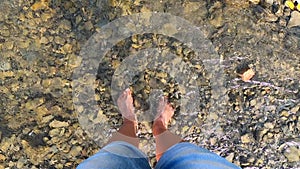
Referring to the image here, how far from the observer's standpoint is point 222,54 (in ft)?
5.10

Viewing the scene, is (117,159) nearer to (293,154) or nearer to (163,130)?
(163,130)

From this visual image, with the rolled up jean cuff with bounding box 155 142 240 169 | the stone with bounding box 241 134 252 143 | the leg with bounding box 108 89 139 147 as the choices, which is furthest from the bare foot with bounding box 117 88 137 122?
the stone with bounding box 241 134 252 143

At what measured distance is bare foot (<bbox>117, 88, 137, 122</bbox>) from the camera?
154 centimetres

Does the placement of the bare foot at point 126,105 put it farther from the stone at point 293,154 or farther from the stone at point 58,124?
the stone at point 293,154

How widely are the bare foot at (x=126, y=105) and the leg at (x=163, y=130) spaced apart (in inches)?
3.5

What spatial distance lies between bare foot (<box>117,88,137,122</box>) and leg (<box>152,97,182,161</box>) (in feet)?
0.29

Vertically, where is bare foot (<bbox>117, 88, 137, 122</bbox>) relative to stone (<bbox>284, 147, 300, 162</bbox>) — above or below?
above

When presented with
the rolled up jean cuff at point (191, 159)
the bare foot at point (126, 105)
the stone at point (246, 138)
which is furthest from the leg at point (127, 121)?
the stone at point (246, 138)

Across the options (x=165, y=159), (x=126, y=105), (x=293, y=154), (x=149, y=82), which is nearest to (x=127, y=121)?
(x=126, y=105)

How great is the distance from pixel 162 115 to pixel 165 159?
0.26 meters

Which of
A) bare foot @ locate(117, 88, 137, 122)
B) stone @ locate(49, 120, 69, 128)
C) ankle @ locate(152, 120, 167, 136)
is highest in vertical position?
bare foot @ locate(117, 88, 137, 122)

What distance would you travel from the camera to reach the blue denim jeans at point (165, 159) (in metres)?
1.17

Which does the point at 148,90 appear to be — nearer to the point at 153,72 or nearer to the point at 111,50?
the point at 153,72

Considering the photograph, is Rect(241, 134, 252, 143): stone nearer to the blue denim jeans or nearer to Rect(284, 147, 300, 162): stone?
Rect(284, 147, 300, 162): stone
